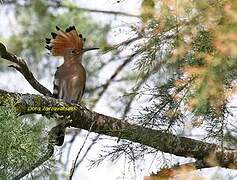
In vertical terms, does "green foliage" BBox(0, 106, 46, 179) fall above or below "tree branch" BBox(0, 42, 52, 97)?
below

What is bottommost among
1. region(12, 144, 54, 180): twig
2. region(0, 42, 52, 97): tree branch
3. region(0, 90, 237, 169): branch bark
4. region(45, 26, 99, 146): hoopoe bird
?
region(12, 144, 54, 180): twig

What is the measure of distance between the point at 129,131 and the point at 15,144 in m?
0.54

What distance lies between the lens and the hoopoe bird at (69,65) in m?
2.60

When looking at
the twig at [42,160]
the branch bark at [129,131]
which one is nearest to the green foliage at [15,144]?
the twig at [42,160]

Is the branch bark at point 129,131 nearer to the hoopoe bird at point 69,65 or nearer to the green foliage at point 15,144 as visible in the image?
the green foliage at point 15,144

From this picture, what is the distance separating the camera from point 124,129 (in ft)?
5.37

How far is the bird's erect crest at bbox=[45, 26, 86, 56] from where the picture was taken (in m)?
2.57

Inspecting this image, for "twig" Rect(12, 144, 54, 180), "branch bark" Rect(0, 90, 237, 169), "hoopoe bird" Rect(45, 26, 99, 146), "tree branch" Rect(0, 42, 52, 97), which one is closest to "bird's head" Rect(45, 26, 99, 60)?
"hoopoe bird" Rect(45, 26, 99, 146)

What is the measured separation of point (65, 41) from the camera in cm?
259

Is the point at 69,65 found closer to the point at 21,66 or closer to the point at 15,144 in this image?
the point at 21,66

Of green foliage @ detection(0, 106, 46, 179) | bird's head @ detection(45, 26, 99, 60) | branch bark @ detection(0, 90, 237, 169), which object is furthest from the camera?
bird's head @ detection(45, 26, 99, 60)

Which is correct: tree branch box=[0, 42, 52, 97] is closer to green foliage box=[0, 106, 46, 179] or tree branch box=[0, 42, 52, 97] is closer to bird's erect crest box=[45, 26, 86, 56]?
green foliage box=[0, 106, 46, 179]

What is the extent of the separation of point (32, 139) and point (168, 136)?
578 mm

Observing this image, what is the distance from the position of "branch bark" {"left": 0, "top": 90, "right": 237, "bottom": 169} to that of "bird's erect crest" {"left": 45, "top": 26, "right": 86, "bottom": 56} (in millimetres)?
913
